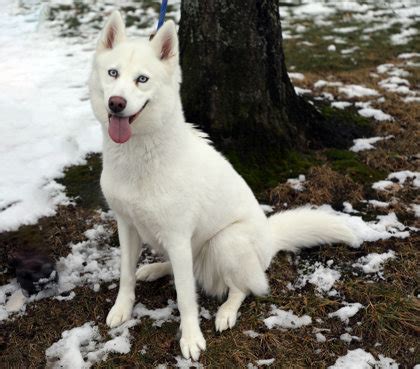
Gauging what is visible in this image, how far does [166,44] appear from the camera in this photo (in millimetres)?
2461

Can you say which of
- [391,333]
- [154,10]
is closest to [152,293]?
[391,333]

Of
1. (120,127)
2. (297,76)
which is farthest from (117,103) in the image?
(297,76)

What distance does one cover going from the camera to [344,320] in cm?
284

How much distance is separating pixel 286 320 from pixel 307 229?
0.75 meters

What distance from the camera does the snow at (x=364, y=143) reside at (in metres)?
4.74

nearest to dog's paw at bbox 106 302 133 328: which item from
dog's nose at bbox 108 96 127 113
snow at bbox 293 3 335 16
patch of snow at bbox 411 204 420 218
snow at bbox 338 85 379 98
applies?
dog's nose at bbox 108 96 127 113

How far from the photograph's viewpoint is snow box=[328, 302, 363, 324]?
2.85 metres

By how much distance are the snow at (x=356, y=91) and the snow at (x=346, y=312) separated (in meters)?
3.65

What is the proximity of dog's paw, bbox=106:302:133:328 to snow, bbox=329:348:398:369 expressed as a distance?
4.13ft

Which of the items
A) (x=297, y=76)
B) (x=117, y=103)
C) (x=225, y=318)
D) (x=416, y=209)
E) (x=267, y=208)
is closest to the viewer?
(x=117, y=103)

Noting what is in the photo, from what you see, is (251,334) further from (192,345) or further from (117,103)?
(117,103)

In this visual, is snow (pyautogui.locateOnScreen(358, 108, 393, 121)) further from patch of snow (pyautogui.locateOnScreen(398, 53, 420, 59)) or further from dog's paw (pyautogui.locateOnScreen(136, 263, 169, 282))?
dog's paw (pyautogui.locateOnScreen(136, 263, 169, 282))

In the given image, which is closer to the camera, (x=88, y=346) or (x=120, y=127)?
(x=120, y=127)

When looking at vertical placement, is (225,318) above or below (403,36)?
below
